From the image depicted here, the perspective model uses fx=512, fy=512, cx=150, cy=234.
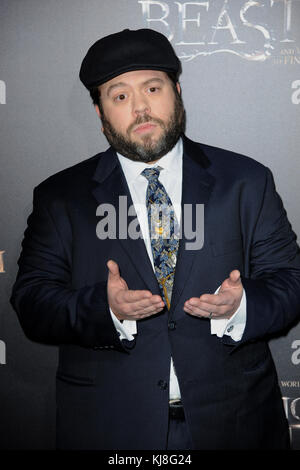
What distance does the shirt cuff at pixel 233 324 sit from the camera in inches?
62.4

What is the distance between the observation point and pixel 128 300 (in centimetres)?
144

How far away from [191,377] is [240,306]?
302mm

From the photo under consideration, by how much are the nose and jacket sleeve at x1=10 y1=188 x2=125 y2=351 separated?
0.48 metres

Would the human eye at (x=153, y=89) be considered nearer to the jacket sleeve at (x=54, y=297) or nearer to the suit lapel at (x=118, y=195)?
the suit lapel at (x=118, y=195)

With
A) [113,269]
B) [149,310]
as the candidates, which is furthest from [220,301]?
[113,269]

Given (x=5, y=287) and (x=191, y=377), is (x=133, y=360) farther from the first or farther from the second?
(x=5, y=287)

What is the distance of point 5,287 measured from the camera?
7.09 ft

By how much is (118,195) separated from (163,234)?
0.21m

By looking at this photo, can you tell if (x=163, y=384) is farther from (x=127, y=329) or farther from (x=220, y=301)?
(x=220, y=301)

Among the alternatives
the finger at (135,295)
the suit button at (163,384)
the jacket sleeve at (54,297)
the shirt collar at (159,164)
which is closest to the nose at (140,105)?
the shirt collar at (159,164)

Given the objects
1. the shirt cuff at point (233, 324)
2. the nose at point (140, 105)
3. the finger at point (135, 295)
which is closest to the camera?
the finger at point (135, 295)

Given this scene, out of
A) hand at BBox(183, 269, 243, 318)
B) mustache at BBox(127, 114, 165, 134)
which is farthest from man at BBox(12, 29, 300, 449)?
hand at BBox(183, 269, 243, 318)

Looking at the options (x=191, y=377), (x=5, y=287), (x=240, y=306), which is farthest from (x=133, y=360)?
(x=5, y=287)

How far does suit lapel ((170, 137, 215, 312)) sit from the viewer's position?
5.48ft
